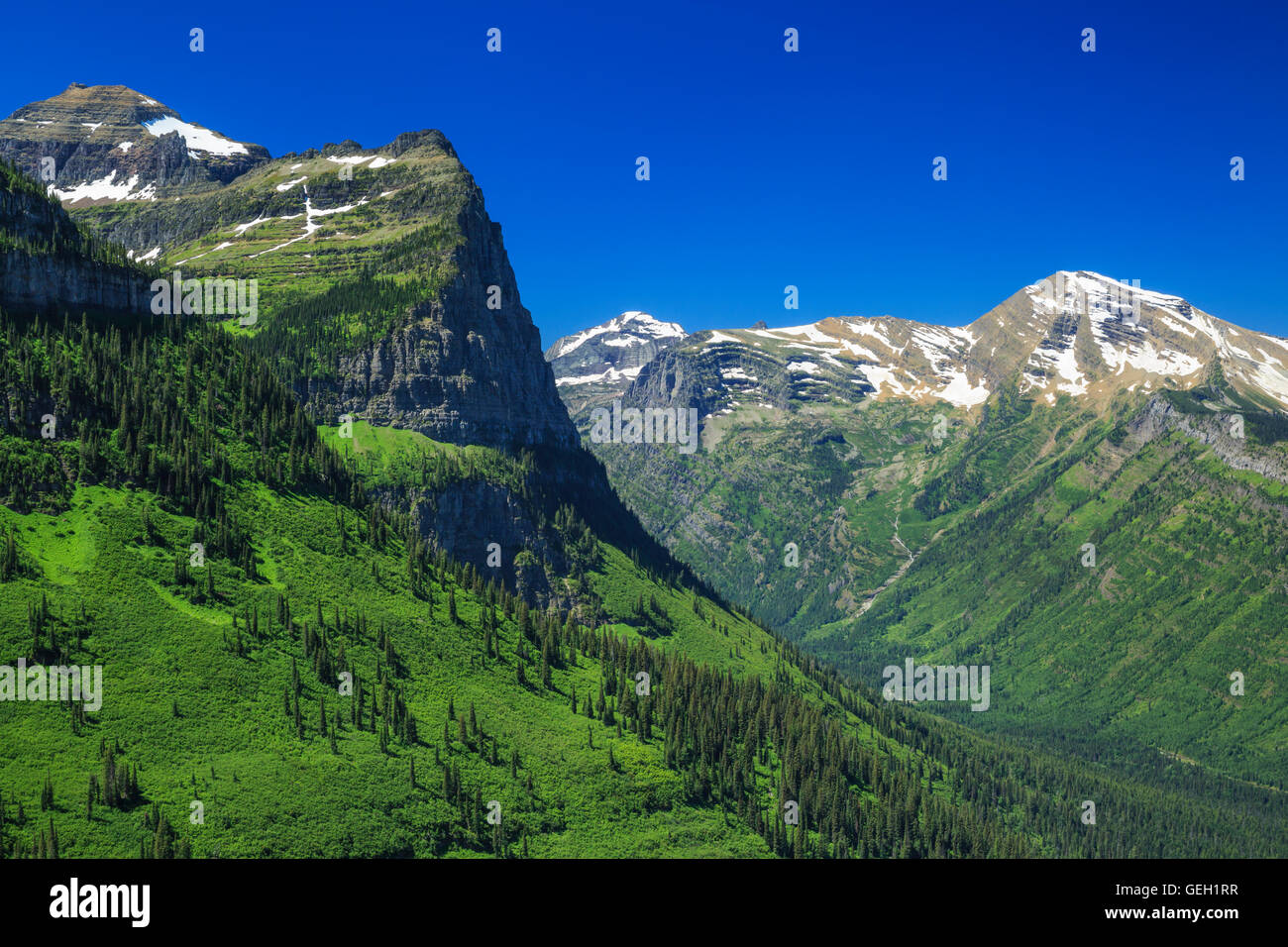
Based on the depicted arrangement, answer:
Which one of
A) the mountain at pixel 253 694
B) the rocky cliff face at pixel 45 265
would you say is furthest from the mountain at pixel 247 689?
the rocky cliff face at pixel 45 265

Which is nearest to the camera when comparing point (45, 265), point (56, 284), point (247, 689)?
point (247, 689)

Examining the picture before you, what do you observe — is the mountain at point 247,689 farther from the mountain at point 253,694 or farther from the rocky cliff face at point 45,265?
the rocky cliff face at point 45,265

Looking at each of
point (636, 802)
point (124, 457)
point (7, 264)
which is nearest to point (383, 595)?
point (124, 457)

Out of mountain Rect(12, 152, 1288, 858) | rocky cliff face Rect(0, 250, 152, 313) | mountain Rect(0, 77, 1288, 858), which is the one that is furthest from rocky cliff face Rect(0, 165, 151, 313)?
mountain Rect(12, 152, 1288, 858)

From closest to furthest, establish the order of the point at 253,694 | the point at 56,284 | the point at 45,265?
the point at 253,694 → the point at 45,265 → the point at 56,284

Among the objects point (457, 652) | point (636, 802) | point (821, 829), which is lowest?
point (821, 829)

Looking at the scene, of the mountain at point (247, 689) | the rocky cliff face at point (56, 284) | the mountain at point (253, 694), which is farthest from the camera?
the rocky cliff face at point (56, 284)

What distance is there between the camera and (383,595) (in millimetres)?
186625

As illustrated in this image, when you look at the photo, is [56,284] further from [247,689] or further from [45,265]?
[247,689]

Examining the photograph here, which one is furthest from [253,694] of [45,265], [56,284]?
[45,265]
